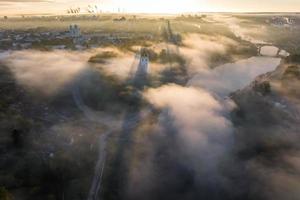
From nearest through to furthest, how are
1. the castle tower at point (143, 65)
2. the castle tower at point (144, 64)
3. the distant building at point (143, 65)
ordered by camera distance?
1. the castle tower at point (143, 65)
2. the distant building at point (143, 65)
3. the castle tower at point (144, 64)

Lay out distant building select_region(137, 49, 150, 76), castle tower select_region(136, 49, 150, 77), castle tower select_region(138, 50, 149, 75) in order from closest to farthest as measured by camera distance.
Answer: castle tower select_region(136, 49, 150, 77), distant building select_region(137, 49, 150, 76), castle tower select_region(138, 50, 149, 75)

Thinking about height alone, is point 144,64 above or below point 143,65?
above

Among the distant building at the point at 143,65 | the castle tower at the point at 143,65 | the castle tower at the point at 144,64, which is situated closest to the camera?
the castle tower at the point at 143,65

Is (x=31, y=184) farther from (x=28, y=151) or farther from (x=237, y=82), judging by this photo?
(x=237, y=82)

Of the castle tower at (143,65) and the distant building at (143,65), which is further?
the distant building at (143,65)

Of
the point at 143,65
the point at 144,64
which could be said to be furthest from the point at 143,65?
the point at 144,64

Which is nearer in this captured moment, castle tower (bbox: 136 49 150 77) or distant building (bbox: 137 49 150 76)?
castle tower (bbox: 136 49 150 77)

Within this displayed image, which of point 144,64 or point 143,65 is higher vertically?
point 144,64

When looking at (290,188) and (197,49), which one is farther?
(197,49)

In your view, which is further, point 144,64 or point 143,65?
point 144,64

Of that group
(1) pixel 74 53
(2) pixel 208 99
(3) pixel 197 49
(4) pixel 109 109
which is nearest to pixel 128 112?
(4) pixel 109 109

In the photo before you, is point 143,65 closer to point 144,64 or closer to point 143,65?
point 143,65
